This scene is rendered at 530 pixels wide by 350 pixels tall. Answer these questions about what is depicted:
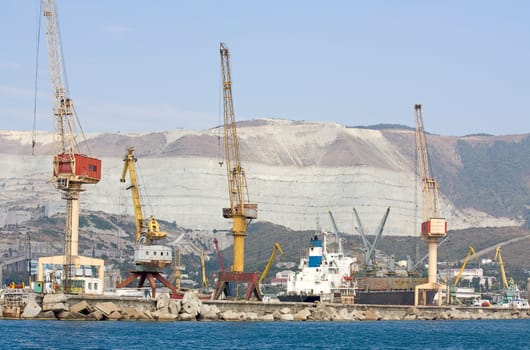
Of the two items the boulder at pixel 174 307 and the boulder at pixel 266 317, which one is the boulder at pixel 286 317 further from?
the boulder at pixel 174 307

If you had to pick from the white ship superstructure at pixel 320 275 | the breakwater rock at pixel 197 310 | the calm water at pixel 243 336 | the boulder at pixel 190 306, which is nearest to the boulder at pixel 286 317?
the breakwater rock at pixel 197 310

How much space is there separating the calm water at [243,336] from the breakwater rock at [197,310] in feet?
10.7

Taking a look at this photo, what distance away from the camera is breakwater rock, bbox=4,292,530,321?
130 metres

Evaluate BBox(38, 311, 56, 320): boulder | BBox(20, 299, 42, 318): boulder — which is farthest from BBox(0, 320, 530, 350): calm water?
BBox(38, 311, 56, 320): boulder

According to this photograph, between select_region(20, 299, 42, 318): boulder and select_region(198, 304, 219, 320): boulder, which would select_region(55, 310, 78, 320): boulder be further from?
select_region(198, 304, 219, 320): boulder

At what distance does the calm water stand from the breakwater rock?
3.27m

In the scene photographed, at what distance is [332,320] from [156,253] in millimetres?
25095

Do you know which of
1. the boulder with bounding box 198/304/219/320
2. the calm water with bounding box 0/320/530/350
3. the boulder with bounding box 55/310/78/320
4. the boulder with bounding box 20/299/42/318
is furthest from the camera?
the boulder with bounding box 198/304/219/320

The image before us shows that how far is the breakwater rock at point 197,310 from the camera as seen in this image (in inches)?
5108

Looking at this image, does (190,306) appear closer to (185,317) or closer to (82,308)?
(185,317)

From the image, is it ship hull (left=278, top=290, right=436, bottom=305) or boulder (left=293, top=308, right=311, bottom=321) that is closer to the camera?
boulder (left=293, top=308, right=311, bottom=321)

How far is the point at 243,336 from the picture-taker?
114938mm

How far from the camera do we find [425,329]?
461ft

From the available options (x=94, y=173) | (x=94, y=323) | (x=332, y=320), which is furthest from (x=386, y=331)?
(x=94, y=173)
